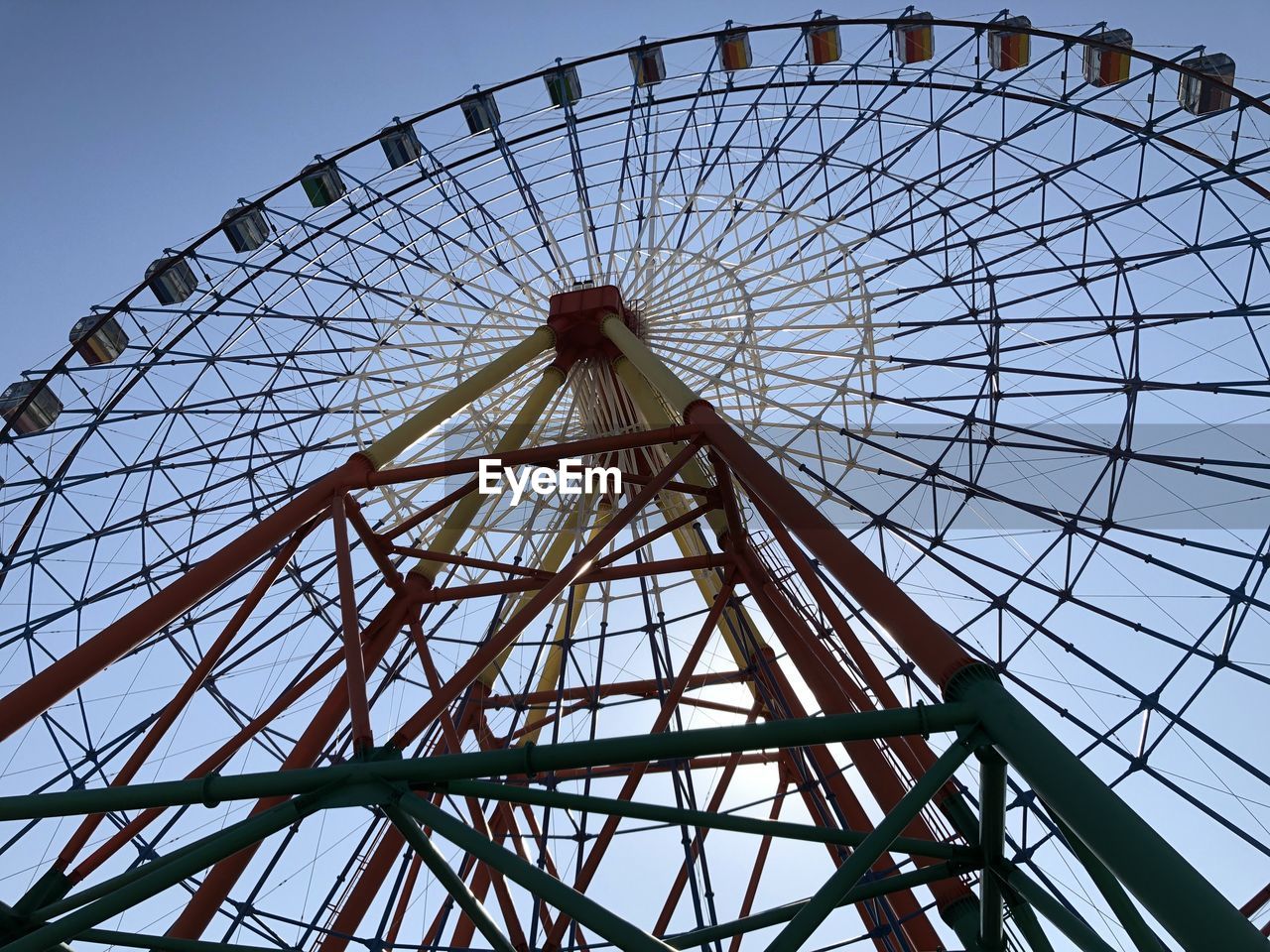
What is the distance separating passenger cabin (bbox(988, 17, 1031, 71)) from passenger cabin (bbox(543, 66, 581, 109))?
8.82 meters

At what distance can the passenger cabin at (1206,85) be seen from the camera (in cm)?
1788

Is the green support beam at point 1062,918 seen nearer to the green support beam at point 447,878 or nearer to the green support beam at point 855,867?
the green support beam at point 855,867

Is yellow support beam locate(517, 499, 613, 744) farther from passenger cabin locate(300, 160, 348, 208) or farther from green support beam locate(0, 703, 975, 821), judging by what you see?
green support beam locate(0, 703, 975, 821)

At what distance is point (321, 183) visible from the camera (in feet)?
73.5

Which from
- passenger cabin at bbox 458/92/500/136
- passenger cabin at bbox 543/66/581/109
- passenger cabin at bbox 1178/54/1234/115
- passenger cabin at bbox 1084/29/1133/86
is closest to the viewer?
passenger cabin at bbox 1178/54/1234/115

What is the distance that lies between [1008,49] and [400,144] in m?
12.8

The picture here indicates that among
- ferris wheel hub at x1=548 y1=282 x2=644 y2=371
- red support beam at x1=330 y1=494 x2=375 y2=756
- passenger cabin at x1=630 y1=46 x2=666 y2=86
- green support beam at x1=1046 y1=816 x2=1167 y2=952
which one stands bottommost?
green support beam at x1=1046 y1=816 x2=1167 y2=952

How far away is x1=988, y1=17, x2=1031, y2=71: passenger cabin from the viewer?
2052 centimetres

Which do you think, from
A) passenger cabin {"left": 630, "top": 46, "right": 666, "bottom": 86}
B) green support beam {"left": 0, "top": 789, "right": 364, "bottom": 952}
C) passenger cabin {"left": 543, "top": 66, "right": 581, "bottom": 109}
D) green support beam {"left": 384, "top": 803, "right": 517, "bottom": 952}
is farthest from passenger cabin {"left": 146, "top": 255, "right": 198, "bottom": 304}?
green support beam {"left": 384, "top": 803, "right": 517, "bottom": 952}

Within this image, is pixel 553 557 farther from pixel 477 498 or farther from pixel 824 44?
pixel 824 44

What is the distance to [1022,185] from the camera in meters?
19.7

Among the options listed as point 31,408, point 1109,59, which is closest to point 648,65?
point 1109,59

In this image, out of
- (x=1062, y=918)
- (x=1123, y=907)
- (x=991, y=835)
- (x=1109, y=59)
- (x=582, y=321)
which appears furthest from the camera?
(x=1109, y=59)

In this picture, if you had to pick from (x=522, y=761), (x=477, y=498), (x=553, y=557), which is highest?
(x=553, y=557)
